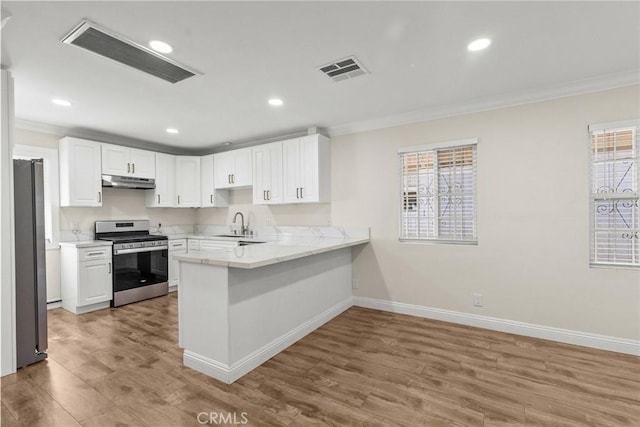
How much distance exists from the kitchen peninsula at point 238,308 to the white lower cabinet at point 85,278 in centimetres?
230

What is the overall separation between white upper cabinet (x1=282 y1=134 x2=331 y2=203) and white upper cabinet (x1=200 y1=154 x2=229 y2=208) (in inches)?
63.9

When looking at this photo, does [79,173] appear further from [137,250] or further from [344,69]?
[344,69]

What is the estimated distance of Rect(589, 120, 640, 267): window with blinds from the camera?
2.80 m

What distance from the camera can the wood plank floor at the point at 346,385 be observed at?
194cm

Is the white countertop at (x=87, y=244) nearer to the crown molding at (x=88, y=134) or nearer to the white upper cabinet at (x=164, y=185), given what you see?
the white upper cabinet at (x=164, y=185)

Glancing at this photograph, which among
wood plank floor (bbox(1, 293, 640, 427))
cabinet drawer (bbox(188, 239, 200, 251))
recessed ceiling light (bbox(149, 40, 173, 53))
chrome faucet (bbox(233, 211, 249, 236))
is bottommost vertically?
wood plank floor (bbox(1, 293, 640, 427))

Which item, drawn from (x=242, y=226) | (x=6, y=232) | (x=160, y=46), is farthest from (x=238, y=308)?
(x=242, y=226)

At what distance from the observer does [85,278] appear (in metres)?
3.98

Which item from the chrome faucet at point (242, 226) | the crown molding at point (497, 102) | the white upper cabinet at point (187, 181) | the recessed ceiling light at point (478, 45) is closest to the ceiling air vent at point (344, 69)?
the recessed ceiling light at point (478, 45)

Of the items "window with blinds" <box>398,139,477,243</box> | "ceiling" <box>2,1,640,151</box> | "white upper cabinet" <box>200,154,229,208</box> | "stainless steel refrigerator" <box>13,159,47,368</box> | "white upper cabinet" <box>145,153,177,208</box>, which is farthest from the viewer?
"white upper cabinet" <box>200,154,229,208</box>

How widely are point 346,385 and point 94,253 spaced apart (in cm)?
376

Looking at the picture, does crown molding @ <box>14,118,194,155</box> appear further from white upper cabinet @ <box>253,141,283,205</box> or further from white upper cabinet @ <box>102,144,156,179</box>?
white upper cabinet @ <box>253,141,283,205</box>

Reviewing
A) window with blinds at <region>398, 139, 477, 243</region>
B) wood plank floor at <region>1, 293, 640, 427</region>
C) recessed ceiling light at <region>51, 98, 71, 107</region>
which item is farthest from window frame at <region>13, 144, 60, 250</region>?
window with blinds at <region>398, 139, 477, 243</region>

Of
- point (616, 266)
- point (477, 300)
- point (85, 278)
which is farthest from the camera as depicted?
point (85, 278)
